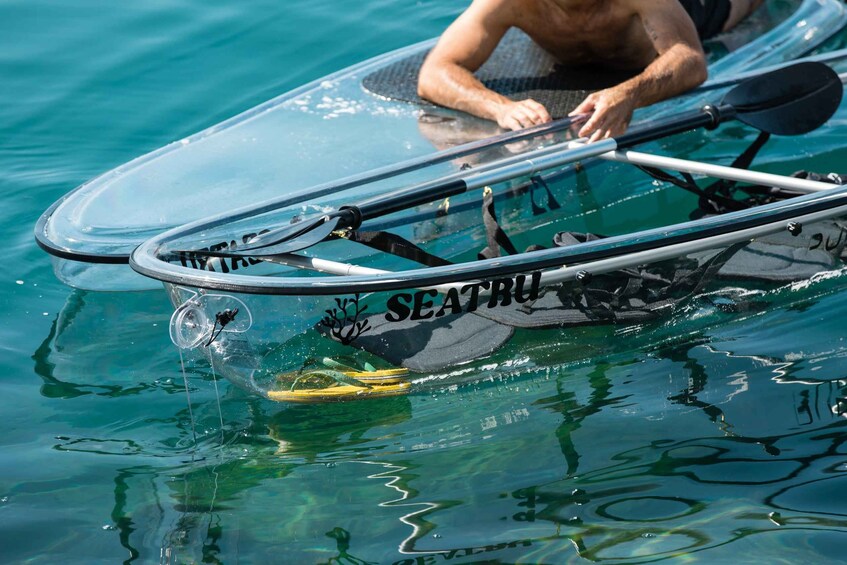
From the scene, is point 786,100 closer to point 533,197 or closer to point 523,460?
point 533,197

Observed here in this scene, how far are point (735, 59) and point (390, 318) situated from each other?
2612 mm

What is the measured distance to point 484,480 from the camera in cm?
289

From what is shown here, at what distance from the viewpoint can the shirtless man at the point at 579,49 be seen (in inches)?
165

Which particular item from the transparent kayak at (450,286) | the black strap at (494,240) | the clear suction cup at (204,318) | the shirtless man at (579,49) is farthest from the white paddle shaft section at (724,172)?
the clear suction cup at (204,318)

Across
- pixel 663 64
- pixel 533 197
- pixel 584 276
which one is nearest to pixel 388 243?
pixel 584 276

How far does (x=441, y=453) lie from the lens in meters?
3.01

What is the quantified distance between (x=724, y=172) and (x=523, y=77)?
112 centimetres

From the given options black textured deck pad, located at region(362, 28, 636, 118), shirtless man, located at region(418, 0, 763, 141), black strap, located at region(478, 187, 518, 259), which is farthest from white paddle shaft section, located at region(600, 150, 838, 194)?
black strap, located at region(478, 187, 518, 259)

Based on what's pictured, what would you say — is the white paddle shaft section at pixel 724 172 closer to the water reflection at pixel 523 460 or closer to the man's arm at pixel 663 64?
the man's arm at pixel 663 64

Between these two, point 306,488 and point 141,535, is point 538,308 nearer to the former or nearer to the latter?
point 306,488

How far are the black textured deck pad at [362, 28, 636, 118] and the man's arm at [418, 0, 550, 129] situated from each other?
100mm

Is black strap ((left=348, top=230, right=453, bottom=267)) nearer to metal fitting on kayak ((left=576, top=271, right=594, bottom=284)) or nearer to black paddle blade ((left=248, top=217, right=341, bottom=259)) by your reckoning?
black paddle blade ((left=248, top=217, right=341, bottom=259))

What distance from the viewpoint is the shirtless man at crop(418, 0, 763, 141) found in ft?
13.7

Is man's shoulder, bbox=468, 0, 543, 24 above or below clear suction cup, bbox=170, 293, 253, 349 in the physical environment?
above
